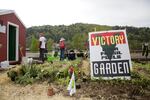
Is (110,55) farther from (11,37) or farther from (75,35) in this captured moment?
(75,35)

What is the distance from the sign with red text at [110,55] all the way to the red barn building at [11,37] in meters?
6.69

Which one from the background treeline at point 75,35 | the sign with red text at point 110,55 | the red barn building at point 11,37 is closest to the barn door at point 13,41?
the red barn building at point 11,37

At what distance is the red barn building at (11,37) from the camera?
13.2m

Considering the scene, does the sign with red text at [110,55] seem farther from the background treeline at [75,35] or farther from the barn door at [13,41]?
the background treeline at [75,35]

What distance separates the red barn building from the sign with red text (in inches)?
263

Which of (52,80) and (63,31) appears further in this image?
(63,31)

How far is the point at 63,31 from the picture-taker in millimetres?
83938

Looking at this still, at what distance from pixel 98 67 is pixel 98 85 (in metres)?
0.69

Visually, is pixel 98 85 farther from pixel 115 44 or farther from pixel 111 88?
pixel 115 44

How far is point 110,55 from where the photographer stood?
302 inches

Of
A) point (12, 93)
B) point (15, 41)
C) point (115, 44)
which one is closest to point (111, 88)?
point (115, 44)

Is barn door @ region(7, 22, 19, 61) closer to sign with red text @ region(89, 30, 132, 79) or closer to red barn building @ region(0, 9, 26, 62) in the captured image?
red barn building @ region(0, 9, 26, 62)

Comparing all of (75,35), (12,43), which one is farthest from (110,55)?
(75,35)

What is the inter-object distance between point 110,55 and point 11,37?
9.31m
